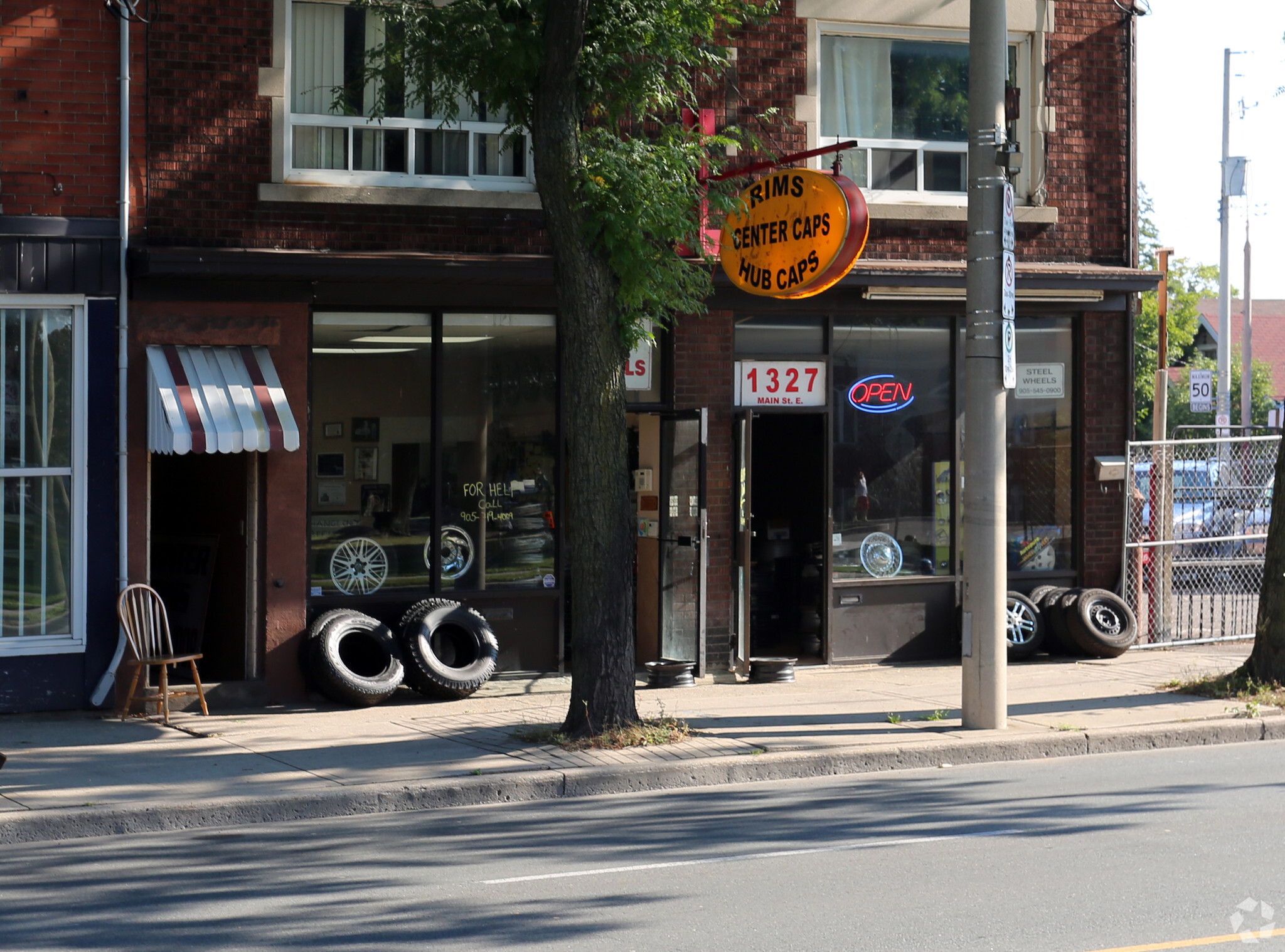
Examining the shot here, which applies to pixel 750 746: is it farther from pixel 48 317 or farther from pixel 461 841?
pixel 48 317

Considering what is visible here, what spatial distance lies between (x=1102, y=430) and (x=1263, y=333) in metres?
48.9

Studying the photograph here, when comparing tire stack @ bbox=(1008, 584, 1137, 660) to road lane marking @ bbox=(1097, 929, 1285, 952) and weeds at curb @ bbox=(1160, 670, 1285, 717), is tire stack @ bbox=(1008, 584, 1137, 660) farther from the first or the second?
road lane marking @ bbox=(1097, 929, 1285, 952)

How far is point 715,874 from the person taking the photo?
22.0 feet

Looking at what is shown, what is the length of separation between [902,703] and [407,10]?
6.71 meters

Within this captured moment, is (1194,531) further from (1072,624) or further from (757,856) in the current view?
(757,856)

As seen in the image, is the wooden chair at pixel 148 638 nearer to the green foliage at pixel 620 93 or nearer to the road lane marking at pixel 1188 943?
the green foliage at pixel 620 93

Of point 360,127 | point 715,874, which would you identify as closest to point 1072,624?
point 715,874

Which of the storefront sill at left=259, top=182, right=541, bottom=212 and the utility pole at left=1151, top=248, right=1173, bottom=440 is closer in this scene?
the storefront sill at left=259, top=182, right=541, bottom=212

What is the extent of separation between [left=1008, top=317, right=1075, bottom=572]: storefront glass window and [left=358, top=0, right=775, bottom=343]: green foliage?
4805 mm

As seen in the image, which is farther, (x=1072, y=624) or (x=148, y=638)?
(x=1072, y=624)

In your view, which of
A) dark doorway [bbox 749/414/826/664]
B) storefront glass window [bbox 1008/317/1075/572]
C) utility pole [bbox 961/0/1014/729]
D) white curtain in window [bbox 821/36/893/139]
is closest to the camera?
utility pole [bbox 961/0/1014/729]

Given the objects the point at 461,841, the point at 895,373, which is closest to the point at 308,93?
the point at 895,373

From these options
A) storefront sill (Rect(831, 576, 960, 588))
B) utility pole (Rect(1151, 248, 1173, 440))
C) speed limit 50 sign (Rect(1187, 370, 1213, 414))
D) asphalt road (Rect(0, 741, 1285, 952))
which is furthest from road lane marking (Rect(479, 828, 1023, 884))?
speed limit 50 sign (Rect(1187, 370, 1213, 414))

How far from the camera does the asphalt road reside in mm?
5727
